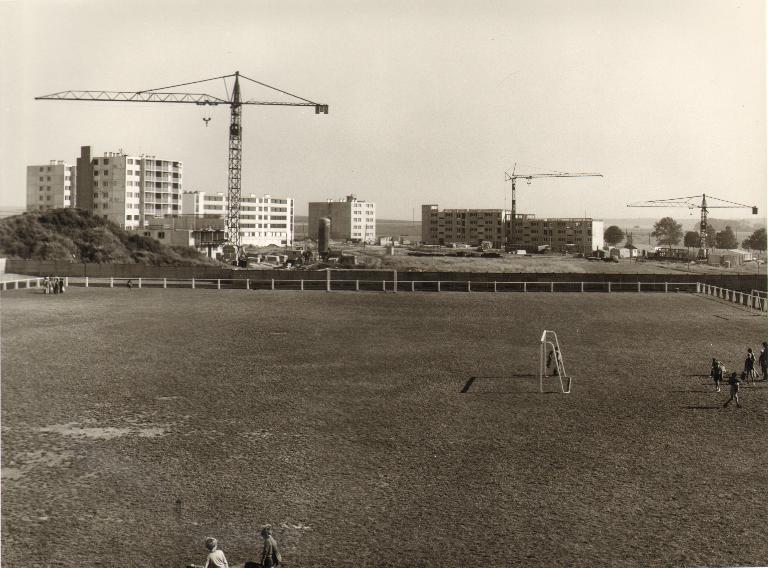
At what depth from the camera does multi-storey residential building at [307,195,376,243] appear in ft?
518

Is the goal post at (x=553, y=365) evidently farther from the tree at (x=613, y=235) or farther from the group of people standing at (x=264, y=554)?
the tree at (x=613, y=235)

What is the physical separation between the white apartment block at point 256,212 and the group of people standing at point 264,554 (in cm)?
11544

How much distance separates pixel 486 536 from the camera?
9664mm

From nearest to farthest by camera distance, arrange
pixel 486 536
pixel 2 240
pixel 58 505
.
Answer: pixel 486 536
pixel 58 505
pixel 2 240

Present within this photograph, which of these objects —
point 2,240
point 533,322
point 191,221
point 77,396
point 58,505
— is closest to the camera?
point 58,505

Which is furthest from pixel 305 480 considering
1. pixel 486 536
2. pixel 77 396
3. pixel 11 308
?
pixel 11 308

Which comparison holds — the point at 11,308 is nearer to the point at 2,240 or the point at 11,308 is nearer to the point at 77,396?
the point at 77,396

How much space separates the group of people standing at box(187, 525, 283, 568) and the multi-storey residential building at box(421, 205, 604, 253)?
103802 millimetres

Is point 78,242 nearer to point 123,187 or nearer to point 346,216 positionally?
point 123,187

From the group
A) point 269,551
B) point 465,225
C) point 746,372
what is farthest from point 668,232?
point 269,551

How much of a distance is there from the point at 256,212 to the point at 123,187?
29983 millimetres

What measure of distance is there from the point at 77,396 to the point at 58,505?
6782mm

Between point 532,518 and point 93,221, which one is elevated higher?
point 93,221

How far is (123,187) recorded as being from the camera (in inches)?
4119
